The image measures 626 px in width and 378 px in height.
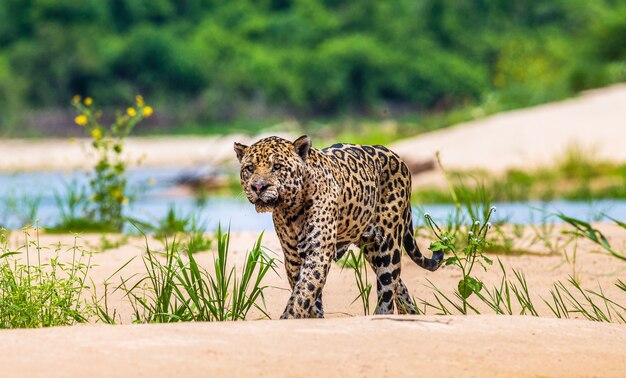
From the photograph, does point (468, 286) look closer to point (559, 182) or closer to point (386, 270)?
point (386, 270)

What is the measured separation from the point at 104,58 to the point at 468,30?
17.4m

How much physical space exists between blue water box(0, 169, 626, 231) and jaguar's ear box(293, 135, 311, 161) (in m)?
0.37

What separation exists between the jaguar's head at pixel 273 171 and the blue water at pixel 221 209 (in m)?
0.20

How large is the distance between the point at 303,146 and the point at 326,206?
0.95ft

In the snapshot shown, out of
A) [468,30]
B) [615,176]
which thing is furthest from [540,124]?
[468,30]

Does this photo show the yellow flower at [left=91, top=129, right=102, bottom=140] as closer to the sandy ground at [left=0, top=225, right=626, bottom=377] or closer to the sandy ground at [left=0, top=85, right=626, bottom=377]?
the sandy ground at [left=0, top=85, right=626, bottom=377]

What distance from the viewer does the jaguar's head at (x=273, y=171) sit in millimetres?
5566

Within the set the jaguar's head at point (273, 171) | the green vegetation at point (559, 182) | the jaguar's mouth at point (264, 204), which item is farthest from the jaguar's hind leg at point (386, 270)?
the green vegetation at point (559, 182)

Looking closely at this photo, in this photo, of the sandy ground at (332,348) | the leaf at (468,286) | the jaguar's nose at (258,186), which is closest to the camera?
the sandy ground at (332,348)

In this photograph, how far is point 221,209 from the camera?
17.2m

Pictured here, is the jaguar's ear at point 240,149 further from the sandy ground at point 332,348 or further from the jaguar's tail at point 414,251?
the jaguar's tail at point 414,251

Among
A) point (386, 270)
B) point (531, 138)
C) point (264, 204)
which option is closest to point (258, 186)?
point (264, 204)

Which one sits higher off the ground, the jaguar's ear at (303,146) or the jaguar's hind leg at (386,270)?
the jaguar's ear at (303,146)

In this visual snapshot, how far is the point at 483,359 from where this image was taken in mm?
4906
